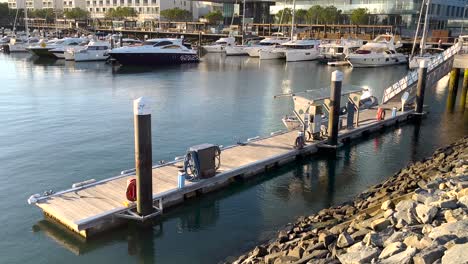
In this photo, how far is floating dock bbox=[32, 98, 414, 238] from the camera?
45.6 ft

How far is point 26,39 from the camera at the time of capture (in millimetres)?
91250

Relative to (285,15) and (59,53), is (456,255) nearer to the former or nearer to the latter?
(59,53)

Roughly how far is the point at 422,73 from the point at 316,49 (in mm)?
49323

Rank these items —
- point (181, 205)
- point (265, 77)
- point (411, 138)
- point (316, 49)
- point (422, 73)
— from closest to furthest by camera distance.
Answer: point (181, 205)
point (411, 138)
point (422, 73)
point (265, 77)
point (316, 49)

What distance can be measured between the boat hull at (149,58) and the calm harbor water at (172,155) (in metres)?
14.0

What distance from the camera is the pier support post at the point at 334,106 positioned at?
2094 cm

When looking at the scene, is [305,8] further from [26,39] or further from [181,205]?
[181,205]

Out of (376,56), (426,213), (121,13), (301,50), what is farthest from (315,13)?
Answer: (426,213)

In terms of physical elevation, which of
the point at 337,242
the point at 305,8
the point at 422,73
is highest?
the point at 305,8

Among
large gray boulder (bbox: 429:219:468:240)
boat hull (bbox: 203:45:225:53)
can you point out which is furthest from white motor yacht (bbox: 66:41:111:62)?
large gray boulder (bbox: 429:219:468:240)

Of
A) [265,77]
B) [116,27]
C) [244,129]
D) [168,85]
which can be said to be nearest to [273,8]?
[116,27]

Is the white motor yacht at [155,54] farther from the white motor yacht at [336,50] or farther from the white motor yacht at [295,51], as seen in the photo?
the white motor yacht at [336,50]

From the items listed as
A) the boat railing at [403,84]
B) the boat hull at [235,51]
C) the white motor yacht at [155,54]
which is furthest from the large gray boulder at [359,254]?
the boat hull at [235,51]

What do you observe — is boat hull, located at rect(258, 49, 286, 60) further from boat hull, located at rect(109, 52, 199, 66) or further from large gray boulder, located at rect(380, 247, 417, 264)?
large gray boulder, located at rect(380, 247, 417, 264)
